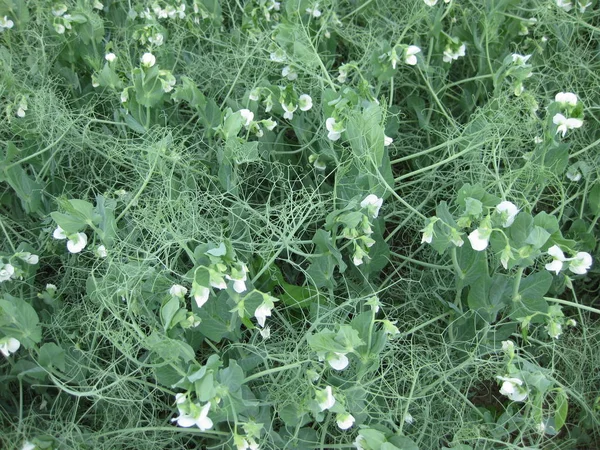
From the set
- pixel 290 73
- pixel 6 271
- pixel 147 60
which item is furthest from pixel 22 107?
pixel 290 73

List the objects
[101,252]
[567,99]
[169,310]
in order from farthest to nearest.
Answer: [567,99] → [101,252] → [169,310]

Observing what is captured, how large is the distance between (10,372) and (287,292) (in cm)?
68

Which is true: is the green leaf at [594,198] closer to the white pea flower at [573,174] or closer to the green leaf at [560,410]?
the white pea flower at [573,174]

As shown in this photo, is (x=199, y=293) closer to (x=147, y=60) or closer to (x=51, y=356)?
(x=51, y=356)

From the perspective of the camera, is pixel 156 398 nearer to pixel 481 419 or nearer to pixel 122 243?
pixel 122 243

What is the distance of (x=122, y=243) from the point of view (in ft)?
4.97

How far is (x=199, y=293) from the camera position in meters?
1.31

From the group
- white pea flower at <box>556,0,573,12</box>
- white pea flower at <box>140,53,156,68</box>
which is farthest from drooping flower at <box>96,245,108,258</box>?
white pea flower at <box>556,0,573,12</box>

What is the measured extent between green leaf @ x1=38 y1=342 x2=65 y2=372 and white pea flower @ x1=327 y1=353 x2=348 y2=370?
0.63 meters

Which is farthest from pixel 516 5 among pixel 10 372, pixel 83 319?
pixel 10 372

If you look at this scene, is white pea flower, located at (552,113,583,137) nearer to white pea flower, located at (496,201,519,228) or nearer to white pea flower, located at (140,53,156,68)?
white pea flower, located at (496,201,519,228)

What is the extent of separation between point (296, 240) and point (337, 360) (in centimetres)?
38

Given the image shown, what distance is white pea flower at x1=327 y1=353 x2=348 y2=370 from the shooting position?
127cm

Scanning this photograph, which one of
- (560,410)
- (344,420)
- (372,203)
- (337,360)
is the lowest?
(560,410)
